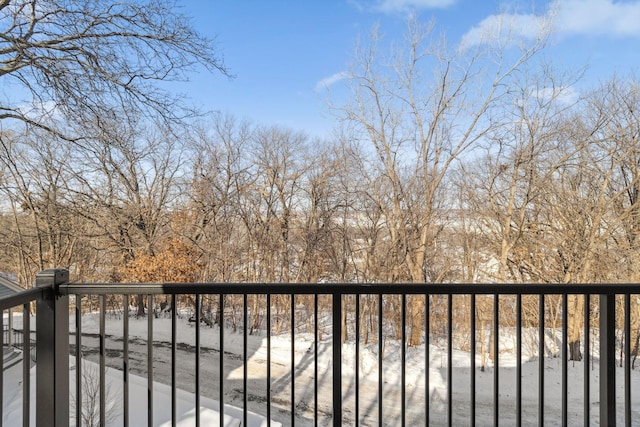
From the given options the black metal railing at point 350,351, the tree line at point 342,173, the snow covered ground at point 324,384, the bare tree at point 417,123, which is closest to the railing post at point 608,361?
the black metal railing at point 350,351

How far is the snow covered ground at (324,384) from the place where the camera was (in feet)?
13.5

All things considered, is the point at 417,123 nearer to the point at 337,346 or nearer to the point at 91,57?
the point at 91,57

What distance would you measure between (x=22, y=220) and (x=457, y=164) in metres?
10.8

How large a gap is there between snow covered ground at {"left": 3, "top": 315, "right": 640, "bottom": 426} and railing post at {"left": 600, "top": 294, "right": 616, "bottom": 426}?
2.28 m

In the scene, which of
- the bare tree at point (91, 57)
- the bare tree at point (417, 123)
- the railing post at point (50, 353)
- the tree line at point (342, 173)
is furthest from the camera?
the bare tree at point (417, 123)

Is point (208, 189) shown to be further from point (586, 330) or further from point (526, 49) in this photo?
point (586, 330)

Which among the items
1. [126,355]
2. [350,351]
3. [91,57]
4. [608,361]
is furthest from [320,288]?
[350,351]

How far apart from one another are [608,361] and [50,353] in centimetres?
270

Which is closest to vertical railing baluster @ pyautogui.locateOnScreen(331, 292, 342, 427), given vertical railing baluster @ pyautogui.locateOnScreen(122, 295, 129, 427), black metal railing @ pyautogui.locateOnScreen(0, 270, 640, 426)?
black metal railing @ pyautogui.locateOnScreen(0, 270, 640, 426)

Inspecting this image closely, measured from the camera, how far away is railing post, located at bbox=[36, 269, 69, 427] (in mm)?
1611

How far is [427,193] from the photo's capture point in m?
7.42

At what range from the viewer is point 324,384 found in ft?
18.9

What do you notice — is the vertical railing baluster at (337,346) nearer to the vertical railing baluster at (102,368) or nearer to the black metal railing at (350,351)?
the black metal railing at (350,351)

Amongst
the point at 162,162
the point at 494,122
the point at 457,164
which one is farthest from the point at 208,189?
the point at 494,122
